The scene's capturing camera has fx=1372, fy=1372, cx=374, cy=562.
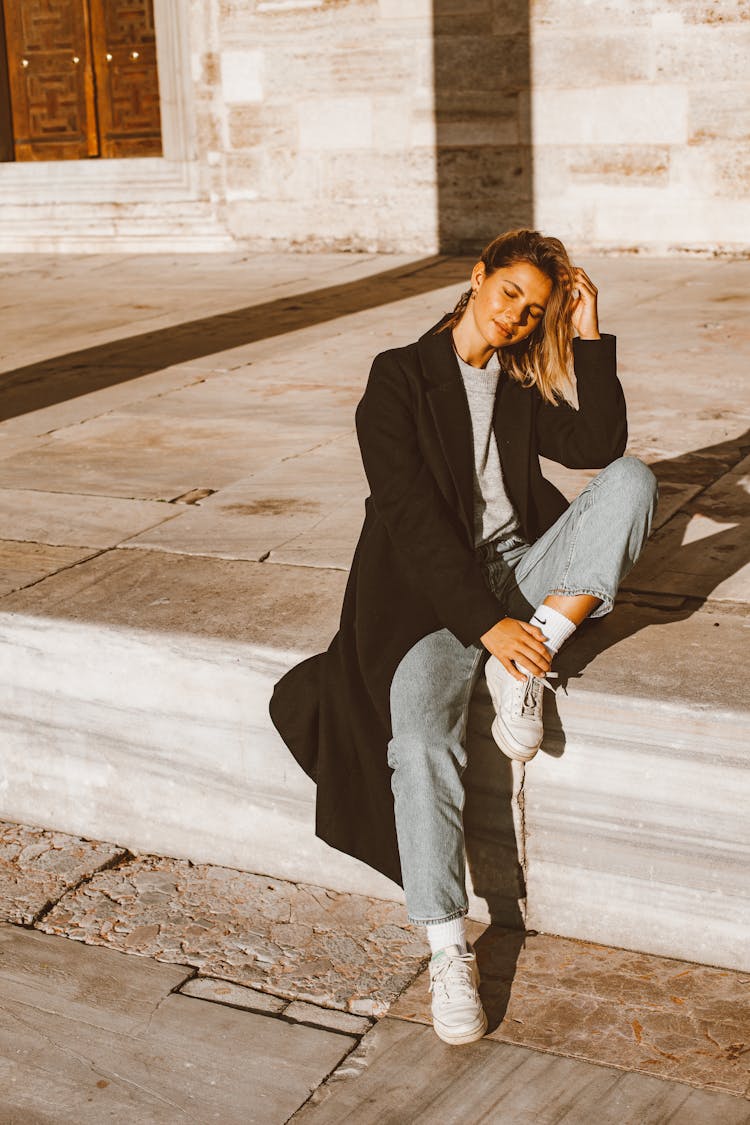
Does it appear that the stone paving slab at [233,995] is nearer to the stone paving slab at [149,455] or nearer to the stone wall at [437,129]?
the stone paving slab at [149,455]

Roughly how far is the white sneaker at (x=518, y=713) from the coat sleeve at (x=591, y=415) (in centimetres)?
59

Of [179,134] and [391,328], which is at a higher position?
[179,134]

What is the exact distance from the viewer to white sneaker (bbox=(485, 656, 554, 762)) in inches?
111

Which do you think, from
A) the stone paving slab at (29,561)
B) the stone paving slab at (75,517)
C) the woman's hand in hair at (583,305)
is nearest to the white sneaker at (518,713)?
the woman's hand in hair at (583,305)

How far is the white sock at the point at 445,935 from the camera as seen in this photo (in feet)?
8.98

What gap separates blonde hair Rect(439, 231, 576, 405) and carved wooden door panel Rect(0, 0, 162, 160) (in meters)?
9.40

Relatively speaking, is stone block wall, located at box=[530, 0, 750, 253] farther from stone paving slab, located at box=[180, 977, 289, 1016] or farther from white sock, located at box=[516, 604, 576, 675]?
stone paving slab, located at box=[180, 977, 289, 1016]

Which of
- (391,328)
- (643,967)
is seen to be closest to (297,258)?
(391,328)

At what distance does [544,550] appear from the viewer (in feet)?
9.99

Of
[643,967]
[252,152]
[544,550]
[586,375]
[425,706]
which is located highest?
[252,152]

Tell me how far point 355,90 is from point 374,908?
845 cm

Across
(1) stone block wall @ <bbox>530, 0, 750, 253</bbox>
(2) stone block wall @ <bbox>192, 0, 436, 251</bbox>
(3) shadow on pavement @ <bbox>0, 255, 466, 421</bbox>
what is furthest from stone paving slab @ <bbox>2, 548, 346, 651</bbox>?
(2) stone block wall @ <bbox>192, 0, 436, 251</bbox>

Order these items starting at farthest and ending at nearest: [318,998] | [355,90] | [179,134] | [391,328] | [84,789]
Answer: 1. [179,134]
2. [355,90]
3. [391,328]
4. [84,789]
5. [318,998]

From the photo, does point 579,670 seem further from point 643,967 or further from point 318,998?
point 318,998
